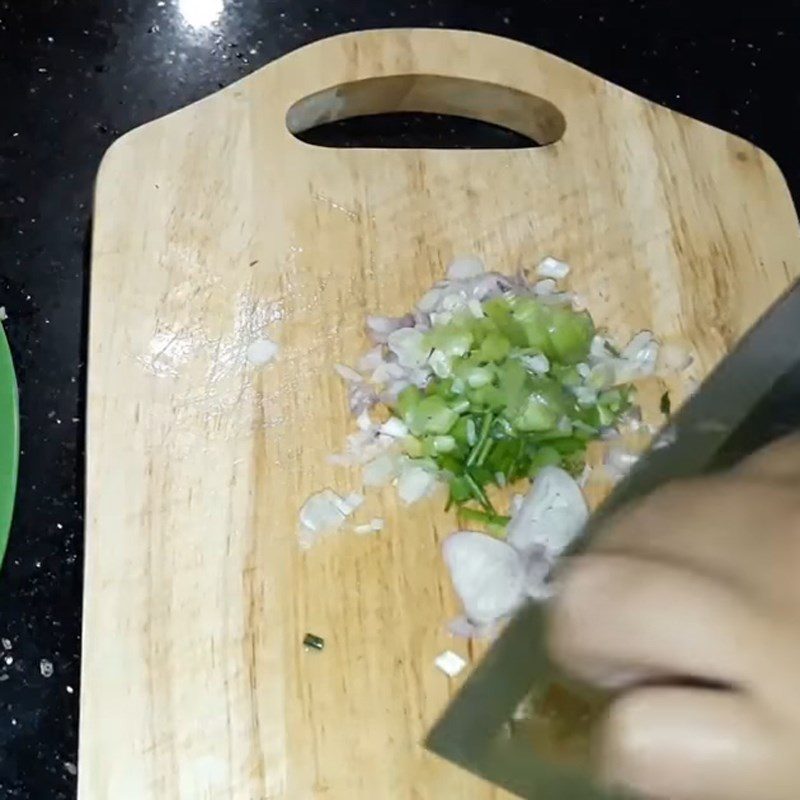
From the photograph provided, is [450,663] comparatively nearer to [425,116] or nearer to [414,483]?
[414,483]

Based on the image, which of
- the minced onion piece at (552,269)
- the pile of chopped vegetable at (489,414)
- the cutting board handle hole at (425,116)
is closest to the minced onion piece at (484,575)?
the pile of chopped vegetable at (489,414)

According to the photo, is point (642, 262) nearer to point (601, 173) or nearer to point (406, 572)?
point (601, 173)

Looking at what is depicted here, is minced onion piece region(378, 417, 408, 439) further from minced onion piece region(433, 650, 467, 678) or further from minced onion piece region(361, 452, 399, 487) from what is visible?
minced onion piece region(433, 650, 467, 678)

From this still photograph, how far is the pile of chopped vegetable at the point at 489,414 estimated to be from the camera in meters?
0.84

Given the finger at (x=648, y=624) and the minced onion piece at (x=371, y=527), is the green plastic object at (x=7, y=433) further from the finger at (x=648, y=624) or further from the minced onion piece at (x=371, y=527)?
the finger at (x=648, y=624)

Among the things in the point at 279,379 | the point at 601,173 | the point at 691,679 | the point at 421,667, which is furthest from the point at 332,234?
the point at 691,679

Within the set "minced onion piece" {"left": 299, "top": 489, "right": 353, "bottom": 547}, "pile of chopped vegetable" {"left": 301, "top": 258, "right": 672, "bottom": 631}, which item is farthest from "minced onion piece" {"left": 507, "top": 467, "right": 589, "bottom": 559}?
"minced onion piece" {"left": 299, "top": 489, "right": 353, "bottom": 547}

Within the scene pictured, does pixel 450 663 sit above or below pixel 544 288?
below

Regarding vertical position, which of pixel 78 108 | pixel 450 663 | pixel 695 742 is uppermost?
pixel 695 742

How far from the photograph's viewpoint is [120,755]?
2.49ft

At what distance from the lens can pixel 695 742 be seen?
50cm

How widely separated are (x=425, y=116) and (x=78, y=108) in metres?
0.31

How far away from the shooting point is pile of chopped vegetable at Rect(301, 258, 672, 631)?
33.1 inches

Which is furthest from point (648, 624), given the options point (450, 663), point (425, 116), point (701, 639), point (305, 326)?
point (425, 116)
